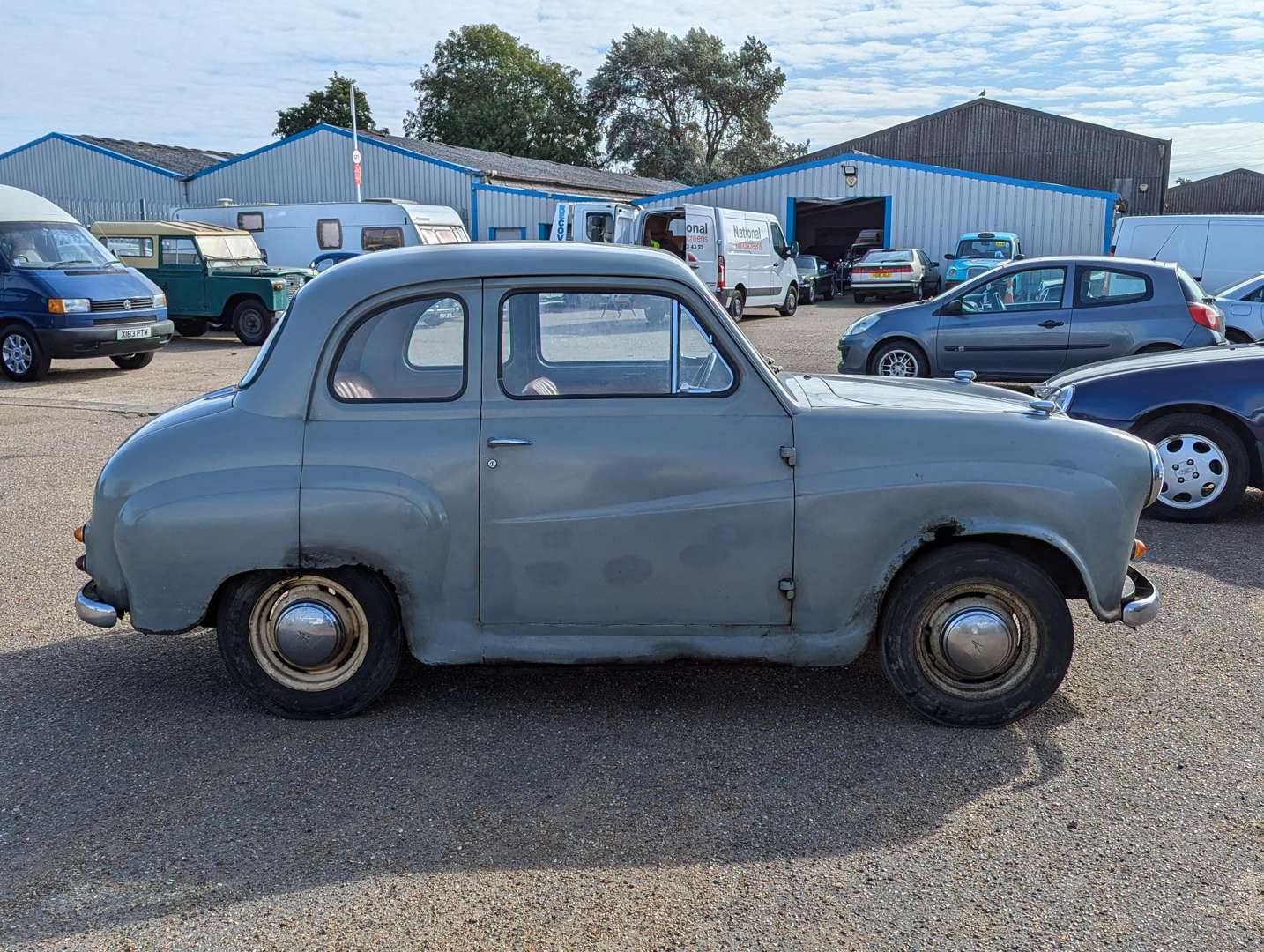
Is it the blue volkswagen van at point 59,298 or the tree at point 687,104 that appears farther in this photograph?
the tree at point 687,104

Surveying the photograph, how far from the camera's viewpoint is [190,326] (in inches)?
816

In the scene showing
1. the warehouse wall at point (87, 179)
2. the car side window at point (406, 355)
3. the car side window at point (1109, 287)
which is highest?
the warehouse wall at point (87, 179)

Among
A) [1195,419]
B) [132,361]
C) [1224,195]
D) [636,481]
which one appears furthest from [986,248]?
[1224,195]

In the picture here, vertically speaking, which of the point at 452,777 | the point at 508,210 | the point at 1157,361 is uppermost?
the point at 508,210

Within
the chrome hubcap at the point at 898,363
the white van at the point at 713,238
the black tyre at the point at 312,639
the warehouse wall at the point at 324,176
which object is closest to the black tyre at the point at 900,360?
the chrome hubcap at the point at 898,363

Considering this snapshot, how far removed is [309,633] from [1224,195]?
64.8 meters

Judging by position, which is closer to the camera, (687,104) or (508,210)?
(508,210)

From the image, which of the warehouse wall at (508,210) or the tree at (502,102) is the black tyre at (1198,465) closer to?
the warehouse wall at (508,210)

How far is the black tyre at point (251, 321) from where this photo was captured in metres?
19.8

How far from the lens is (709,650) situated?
13.9ft

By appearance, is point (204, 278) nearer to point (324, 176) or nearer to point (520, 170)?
point (324, 176)

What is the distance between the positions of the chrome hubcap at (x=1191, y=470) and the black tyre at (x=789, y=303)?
20438 millimetres

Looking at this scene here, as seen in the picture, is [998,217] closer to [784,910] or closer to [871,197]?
[871,197]

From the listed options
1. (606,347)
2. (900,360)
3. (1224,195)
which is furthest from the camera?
(1224,195)
